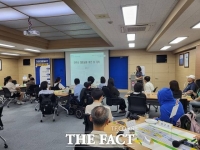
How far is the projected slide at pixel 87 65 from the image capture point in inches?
338

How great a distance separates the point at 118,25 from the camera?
362 centimetres

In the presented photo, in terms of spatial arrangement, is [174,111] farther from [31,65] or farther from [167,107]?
[31,65]

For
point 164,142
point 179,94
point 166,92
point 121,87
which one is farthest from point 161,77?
point 164,142

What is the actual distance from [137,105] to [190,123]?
179cm

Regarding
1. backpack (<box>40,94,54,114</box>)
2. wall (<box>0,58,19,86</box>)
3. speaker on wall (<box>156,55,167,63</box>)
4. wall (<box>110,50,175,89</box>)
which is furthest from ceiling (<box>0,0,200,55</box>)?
wall (<box>0,58,19,86</box>)

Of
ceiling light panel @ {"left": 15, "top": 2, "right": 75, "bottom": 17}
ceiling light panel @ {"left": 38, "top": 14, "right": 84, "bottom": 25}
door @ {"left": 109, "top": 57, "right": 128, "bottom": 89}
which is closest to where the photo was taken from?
ceiling light panel @ {"left": 15, "top": 2, "right": 75, "bottom": 17}

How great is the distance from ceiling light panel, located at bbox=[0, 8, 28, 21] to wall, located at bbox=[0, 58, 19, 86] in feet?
21.9

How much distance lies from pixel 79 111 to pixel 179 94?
105 inches

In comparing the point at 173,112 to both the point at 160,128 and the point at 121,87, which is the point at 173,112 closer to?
the point at 160,128

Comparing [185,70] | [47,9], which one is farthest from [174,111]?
[185,70]

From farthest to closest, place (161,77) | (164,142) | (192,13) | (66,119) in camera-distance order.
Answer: (161,77) < (66,119) < (192,13) < (164,142)

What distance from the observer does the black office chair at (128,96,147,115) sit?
347 centimetres

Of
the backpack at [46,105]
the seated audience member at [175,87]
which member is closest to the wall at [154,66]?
the seated audience member at [175,87]

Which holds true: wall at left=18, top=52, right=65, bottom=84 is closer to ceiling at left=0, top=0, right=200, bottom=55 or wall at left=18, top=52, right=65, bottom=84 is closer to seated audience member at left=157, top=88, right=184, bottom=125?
ceiling at left=0, top=0, right=200, bottom=55
